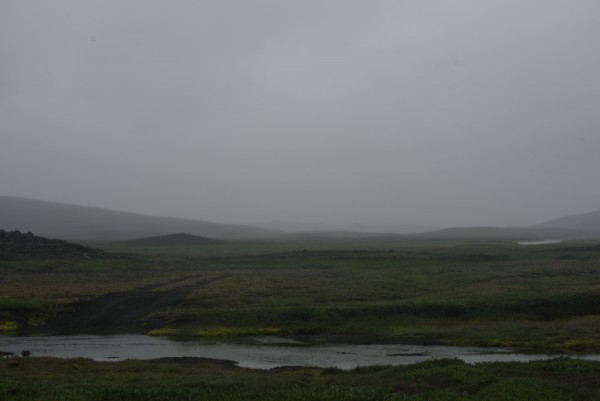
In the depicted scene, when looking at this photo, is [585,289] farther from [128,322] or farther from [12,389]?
[12,389]

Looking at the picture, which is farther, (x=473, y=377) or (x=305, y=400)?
(x=473, y=377)

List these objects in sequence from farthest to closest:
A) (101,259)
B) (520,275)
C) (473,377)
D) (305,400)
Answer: (101,259)
(520,275)
(473,377)
(305,400)

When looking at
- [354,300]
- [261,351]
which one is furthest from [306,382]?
[354,300]

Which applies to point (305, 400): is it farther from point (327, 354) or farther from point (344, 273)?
point (344, 273)

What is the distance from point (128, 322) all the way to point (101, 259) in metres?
43.7

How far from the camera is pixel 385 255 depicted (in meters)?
87.8

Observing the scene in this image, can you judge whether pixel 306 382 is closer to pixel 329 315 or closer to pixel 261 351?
pixel 261 351

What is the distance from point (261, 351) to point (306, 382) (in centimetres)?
1170

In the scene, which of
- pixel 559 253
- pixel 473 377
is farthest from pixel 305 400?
pixel 559 253

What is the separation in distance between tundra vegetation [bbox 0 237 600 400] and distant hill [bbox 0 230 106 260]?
2118mm

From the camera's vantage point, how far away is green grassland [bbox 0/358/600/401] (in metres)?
17.9

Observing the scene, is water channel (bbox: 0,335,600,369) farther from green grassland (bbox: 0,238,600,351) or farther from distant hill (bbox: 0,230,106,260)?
distant hill (bbox: 0,230,106,260)

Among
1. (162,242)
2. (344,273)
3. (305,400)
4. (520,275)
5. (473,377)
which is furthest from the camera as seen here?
(162,242)

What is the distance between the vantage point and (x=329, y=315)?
40.1 meters
